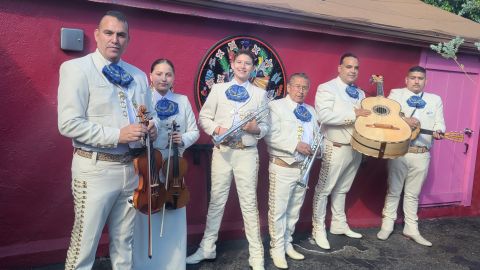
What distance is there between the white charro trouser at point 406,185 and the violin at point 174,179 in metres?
3.13

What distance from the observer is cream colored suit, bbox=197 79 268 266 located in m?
4.09

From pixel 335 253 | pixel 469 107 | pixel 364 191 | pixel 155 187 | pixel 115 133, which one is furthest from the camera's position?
pixel 469 107

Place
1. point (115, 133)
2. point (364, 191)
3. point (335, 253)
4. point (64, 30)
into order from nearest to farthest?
point (115, 133), point (64, 30), point (335, 253), point (364, 191)

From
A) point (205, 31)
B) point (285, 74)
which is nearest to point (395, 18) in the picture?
point (285, 74)

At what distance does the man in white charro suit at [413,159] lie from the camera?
5.34m

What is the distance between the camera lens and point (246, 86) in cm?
419

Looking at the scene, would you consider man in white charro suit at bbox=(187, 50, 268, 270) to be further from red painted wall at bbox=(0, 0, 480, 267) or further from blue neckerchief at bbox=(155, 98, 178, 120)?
red painted wall at bbox=(0, 0, 480, 267)

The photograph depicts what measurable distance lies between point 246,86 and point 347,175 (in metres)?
1.86

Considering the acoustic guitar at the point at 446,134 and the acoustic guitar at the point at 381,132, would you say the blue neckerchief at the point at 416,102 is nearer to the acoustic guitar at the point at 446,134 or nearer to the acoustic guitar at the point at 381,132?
the acoustic guitar at the point at 446,134

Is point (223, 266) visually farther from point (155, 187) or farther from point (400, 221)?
point (400, 221)

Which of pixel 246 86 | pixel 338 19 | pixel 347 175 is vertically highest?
pixel 338 19

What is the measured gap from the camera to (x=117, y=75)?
299 cm

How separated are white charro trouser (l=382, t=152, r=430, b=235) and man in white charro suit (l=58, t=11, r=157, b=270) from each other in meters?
3.65

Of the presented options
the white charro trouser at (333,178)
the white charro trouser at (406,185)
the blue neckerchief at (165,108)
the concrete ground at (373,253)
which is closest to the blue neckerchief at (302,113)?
the white charro trouser at (333,178)
